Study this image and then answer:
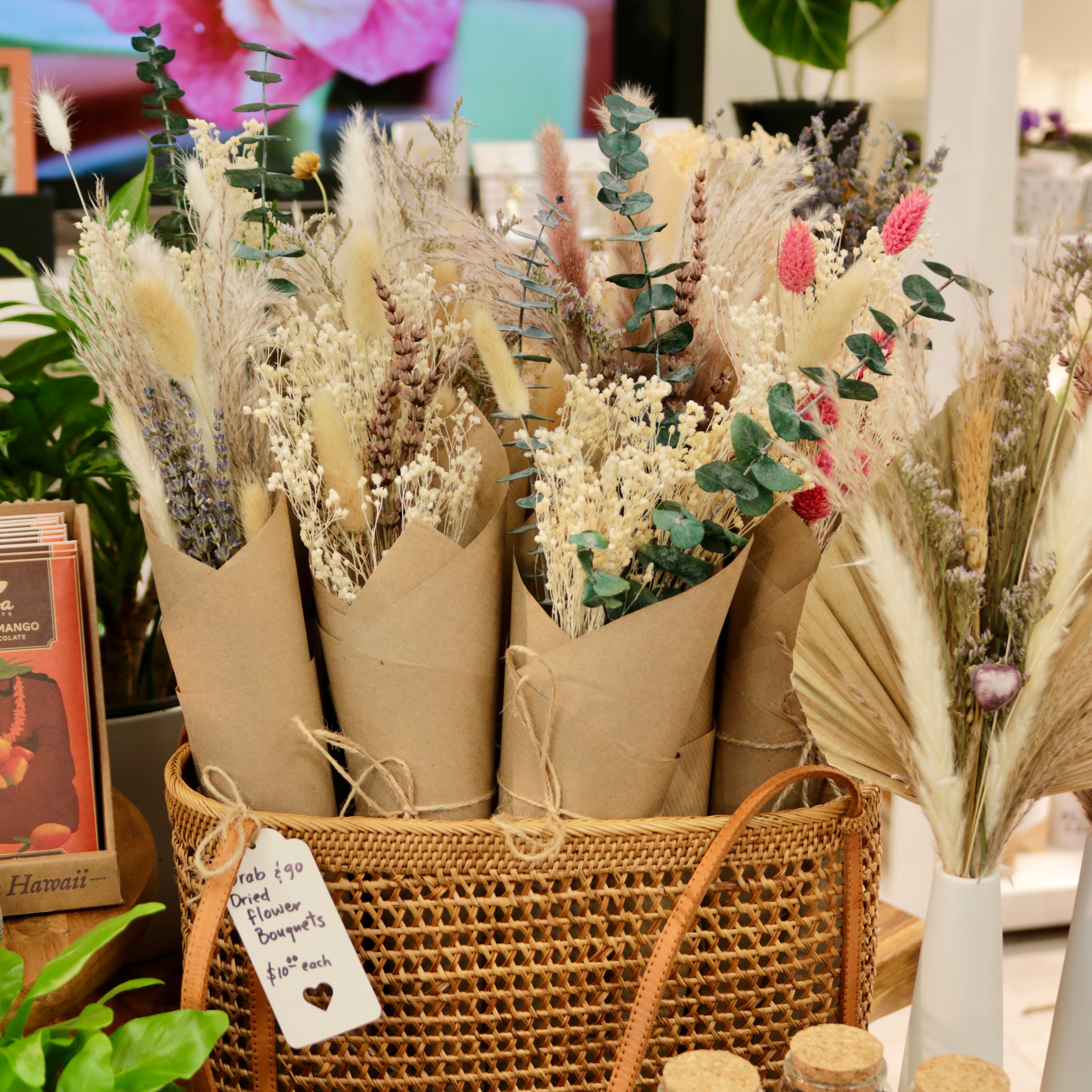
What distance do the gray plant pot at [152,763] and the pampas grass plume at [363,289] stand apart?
1.31 ft

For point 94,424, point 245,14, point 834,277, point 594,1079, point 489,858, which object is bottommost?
point 594,1079

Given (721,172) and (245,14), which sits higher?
(245,14)

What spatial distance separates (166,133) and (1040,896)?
2131 mm

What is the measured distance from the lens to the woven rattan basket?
23.7 inches

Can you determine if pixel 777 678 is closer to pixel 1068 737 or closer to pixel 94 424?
pixel 1068 737

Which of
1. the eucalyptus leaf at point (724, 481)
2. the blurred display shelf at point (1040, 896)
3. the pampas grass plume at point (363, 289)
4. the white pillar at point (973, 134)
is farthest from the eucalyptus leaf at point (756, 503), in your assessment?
the blurred display shelf at point (1040, 896)

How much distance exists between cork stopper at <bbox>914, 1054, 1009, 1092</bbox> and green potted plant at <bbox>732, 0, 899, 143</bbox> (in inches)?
77.2

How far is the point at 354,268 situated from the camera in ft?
2.05

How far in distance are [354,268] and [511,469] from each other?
0.16 meters

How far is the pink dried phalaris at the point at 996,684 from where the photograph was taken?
51 centimetres

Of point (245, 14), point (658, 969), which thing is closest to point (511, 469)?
point (658, 969)

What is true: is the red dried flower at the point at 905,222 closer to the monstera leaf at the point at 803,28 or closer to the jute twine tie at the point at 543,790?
the jute twine tie at the point at 543,790

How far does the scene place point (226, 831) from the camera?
61cm

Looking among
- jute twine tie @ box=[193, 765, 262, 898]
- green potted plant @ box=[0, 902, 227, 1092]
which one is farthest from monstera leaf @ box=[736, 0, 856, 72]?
green potted plant @ box=[0, 902, 227, 1092]
